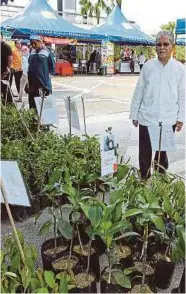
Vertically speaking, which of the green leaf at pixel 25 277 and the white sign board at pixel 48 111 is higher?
the white sign board at pixel 48 111

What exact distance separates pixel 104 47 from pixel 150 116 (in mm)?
16582

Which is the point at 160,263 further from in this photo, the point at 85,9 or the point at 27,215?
the point at 85,9

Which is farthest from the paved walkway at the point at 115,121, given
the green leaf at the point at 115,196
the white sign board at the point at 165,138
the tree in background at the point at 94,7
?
the tree in background at the point at 94,7

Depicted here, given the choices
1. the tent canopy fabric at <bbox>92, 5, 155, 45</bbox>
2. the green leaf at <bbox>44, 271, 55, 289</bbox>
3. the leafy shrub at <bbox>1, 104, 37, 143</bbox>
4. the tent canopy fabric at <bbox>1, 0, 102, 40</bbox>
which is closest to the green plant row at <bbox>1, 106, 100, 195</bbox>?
the leafy shrub at <bbox>1, 104, 37, 143</bbox>

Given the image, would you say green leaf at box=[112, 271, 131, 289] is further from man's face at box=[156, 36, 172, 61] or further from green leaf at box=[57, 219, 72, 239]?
man's face at box=[156, 36, 172, 61]

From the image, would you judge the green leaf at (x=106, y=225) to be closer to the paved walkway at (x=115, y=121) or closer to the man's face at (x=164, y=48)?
the man's face at (x=164, y=48)

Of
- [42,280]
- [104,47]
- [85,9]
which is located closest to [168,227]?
[42,280]

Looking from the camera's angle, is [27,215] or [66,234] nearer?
[66,234]

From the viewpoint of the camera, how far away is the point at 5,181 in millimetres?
1459

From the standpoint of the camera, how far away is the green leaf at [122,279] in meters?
1.55

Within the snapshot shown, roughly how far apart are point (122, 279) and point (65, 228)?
1.28 ft

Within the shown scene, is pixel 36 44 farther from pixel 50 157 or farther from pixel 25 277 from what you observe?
pixel 25 277

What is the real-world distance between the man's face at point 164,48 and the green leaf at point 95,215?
161 centimetres

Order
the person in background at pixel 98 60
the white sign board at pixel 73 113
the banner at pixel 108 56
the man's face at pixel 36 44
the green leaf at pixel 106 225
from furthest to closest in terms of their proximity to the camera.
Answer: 1. the person in background at pixel 98 60
2. the banner at pixel 108 56
3. the man's face at pixel 36 44
4. the white sign board at pixel 73 113
5. the green leaf at pixel 106 225
